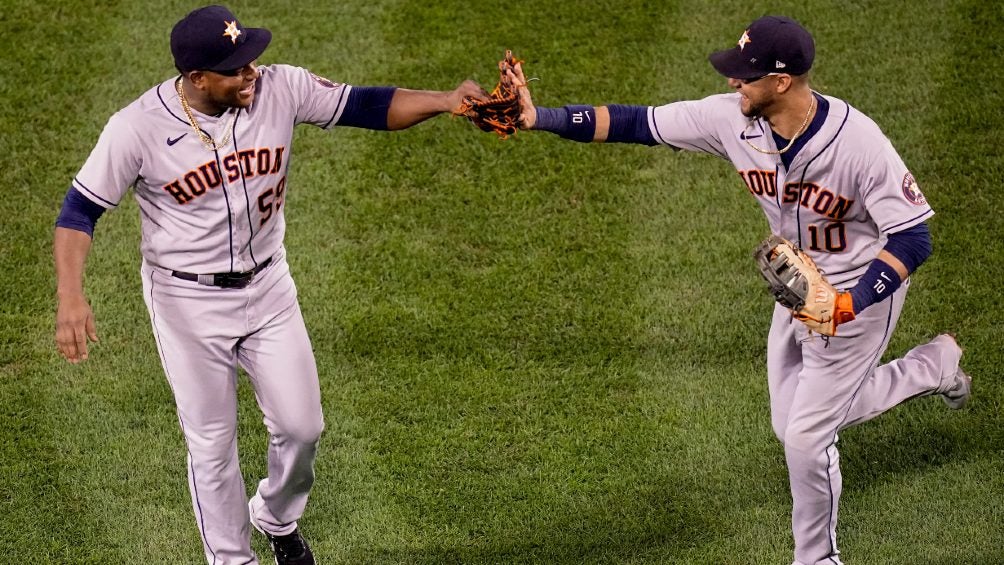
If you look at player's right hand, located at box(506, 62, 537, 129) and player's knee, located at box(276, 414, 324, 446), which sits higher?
player's right hand, located at box(506, 62, 537, 129)

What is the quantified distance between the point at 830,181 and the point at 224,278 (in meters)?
2.27

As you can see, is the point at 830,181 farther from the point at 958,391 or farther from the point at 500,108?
the point at 958,391

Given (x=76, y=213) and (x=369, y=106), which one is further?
(x=369, y=106)

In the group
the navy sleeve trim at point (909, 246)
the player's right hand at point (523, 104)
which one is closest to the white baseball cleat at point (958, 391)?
the navy sleeve trim at point (909, 246)

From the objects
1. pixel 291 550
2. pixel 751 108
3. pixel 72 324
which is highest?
pixel 751 108

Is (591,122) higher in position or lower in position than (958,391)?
higher

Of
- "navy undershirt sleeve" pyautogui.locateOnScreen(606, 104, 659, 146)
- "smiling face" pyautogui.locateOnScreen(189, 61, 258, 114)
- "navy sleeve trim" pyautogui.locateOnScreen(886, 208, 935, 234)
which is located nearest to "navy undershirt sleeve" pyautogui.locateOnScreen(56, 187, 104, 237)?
"smiling face" pyautogui.locateOnScreen(189, 61, 258, 114)

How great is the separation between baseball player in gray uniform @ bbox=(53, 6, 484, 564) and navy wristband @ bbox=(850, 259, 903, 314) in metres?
1.61

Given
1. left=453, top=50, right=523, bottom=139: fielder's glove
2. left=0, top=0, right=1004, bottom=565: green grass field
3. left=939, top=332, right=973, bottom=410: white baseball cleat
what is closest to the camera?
left=453, top=50, right=523, bottom=139: fielder's glove

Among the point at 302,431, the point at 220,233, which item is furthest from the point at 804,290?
the point at 220,233

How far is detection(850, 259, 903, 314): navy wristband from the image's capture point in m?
4.82

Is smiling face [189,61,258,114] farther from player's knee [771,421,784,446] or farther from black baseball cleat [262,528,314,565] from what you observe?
player's knee [771,421,784,446]

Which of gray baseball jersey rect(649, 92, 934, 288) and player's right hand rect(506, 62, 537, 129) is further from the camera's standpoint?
player's right hand rect(506, 62, 537, 129)

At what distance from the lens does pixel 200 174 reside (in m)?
4.96
